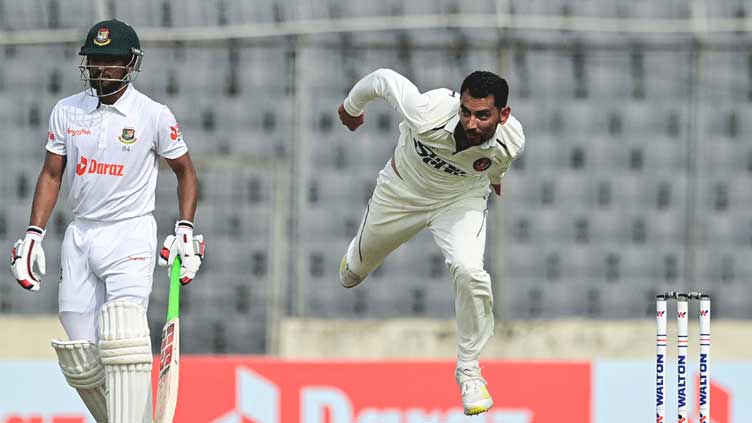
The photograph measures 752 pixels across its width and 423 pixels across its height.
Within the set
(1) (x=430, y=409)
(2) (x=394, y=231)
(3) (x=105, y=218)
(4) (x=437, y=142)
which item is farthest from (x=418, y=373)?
(3) (x=105, y=218)

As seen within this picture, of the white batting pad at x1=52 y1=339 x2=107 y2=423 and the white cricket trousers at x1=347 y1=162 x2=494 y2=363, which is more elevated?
the white cricket trousers at x1=347 y1=162 x2=494 y2=363

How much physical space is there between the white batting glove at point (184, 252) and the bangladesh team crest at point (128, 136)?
0.34 metres

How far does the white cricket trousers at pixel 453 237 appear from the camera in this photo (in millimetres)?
5832

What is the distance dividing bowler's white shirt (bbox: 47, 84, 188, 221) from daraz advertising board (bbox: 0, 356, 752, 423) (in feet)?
7.64

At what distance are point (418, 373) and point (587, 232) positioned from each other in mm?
2080

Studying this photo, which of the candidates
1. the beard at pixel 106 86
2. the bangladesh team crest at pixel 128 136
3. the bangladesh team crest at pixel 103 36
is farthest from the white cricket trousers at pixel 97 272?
the bangladesh team crest at pixel 103 36

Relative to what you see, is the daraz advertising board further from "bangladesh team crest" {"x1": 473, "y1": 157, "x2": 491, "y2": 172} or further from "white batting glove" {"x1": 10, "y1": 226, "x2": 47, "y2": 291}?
"white batting glove" {"x1": 10, "y1": 226, "x2": 47, "y2": 291}

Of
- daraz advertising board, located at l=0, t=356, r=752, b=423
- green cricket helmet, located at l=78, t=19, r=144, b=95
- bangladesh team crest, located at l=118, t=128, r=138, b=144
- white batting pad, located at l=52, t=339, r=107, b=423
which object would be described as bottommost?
daraz advertising board, located at l=0, t=356, r=752, b=423

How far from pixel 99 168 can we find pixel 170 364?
0.75m

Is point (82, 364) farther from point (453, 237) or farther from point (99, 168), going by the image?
point (453, 237)

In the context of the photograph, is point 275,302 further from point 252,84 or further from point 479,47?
point 479,47

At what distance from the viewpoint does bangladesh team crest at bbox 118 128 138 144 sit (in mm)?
5352

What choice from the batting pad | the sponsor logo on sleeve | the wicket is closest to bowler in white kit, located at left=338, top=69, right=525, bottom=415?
the wicket

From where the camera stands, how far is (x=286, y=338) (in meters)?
9.14
